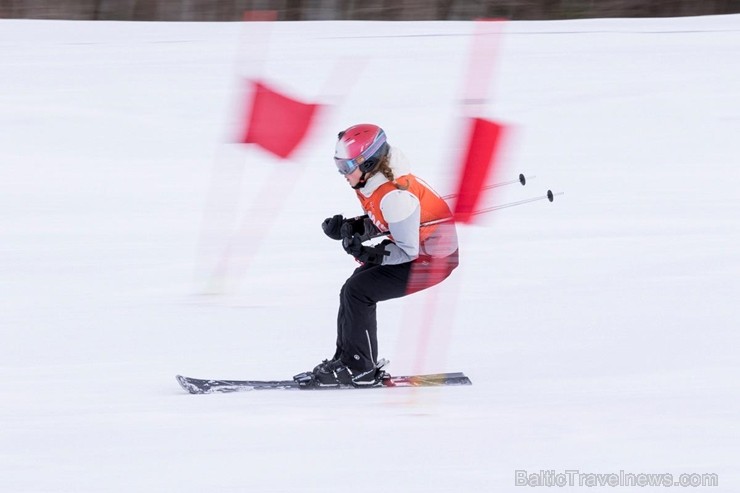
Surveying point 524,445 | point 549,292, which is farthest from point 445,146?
point 524,445

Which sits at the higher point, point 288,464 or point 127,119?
point 127,119

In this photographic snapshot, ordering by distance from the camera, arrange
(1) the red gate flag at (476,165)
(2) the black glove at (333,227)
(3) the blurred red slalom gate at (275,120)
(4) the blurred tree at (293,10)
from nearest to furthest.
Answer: (1) the red gate flag at (476,165) < (2) the black glove at (333,227) < (3) the blurred red slalom gate at (275,120) < (4) the blurred tree at (293,10)

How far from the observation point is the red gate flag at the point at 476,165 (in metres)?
5.29

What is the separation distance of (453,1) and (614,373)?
9827mm

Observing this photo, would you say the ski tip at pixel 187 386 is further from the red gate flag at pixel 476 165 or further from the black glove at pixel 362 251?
the red gate flag at pixel 476 165

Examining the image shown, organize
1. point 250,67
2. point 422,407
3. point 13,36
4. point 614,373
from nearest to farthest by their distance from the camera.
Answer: point 422,407 → point 614,373 → point 250,67 → point 13,36

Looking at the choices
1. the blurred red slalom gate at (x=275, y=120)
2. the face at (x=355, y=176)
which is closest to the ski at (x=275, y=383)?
the face at (x=355, y=176)

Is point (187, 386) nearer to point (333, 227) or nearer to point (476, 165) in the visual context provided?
point (333, 227)

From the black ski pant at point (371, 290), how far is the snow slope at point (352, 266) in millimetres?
147

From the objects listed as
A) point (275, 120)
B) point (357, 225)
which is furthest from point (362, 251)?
point (275, 120)

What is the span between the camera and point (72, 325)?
6.75 metres

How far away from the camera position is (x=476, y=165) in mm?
5348

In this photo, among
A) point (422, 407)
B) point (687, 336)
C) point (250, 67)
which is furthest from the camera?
point (250, 67)

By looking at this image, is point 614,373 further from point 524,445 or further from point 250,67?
point 250,67
